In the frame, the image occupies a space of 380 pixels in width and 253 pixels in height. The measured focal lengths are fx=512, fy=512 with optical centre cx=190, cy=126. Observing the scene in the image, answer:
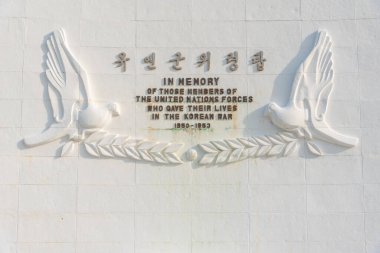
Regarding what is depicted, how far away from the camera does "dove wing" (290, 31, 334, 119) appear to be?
7.25 metres

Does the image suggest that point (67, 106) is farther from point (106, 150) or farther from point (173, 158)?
point (173, 158)

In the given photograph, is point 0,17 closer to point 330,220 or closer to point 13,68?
point 13,68

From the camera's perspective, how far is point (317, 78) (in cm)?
729

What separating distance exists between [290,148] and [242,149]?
676 mm

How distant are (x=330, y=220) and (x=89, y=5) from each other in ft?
15.0

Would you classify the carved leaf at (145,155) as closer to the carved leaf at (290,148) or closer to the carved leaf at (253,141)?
the carved leaf at (253,141)

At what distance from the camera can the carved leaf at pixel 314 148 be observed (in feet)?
23.6

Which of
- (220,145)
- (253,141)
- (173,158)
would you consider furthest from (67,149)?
(253,141)

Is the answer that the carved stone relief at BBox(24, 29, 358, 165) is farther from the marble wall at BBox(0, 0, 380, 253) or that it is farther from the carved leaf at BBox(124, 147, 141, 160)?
the marble wall at BBox(0, 0, 380, 253)

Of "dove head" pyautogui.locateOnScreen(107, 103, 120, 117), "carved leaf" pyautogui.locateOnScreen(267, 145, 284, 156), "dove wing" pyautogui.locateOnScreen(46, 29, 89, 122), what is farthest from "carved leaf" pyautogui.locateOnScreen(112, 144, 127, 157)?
"carved leaf" pyautogui.locateOnScreen(267, 145, 284, 156)

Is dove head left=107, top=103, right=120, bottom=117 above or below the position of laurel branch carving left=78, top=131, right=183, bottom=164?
above

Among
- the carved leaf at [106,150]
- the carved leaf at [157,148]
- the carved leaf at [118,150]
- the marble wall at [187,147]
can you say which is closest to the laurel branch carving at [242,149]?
the marble wall at [187,147]

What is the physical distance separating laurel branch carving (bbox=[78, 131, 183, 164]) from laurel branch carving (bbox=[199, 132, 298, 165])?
0.42m

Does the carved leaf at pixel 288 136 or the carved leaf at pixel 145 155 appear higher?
the carved leaf at pixel 288 136
